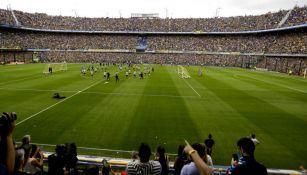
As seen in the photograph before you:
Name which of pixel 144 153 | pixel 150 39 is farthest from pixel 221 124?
pixel 150 39

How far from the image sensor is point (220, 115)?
18.6 m

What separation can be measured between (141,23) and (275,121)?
88063 millimetres

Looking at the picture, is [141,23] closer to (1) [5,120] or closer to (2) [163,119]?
(2) [163,119]

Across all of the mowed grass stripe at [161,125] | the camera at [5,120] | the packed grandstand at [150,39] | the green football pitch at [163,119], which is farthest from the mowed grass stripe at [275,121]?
the packed grandstand at [150,39]

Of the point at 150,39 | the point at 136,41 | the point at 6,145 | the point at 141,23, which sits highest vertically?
the point at 141,23

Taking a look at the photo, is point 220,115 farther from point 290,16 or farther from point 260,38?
point 260,38

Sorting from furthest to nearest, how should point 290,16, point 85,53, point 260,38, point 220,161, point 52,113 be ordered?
point 85,53 → point 260,38 → point 290,16 → point 52,113 → point 220,161

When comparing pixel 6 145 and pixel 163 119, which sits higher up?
pixel 6 145

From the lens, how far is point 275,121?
57.8ft

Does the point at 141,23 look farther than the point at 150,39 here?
Yes

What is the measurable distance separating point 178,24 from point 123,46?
22250 mm

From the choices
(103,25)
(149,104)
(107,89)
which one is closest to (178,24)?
(103,25)

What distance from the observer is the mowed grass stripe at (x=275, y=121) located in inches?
527

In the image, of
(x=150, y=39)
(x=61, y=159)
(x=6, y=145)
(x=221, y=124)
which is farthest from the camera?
(x=150, y=39)
